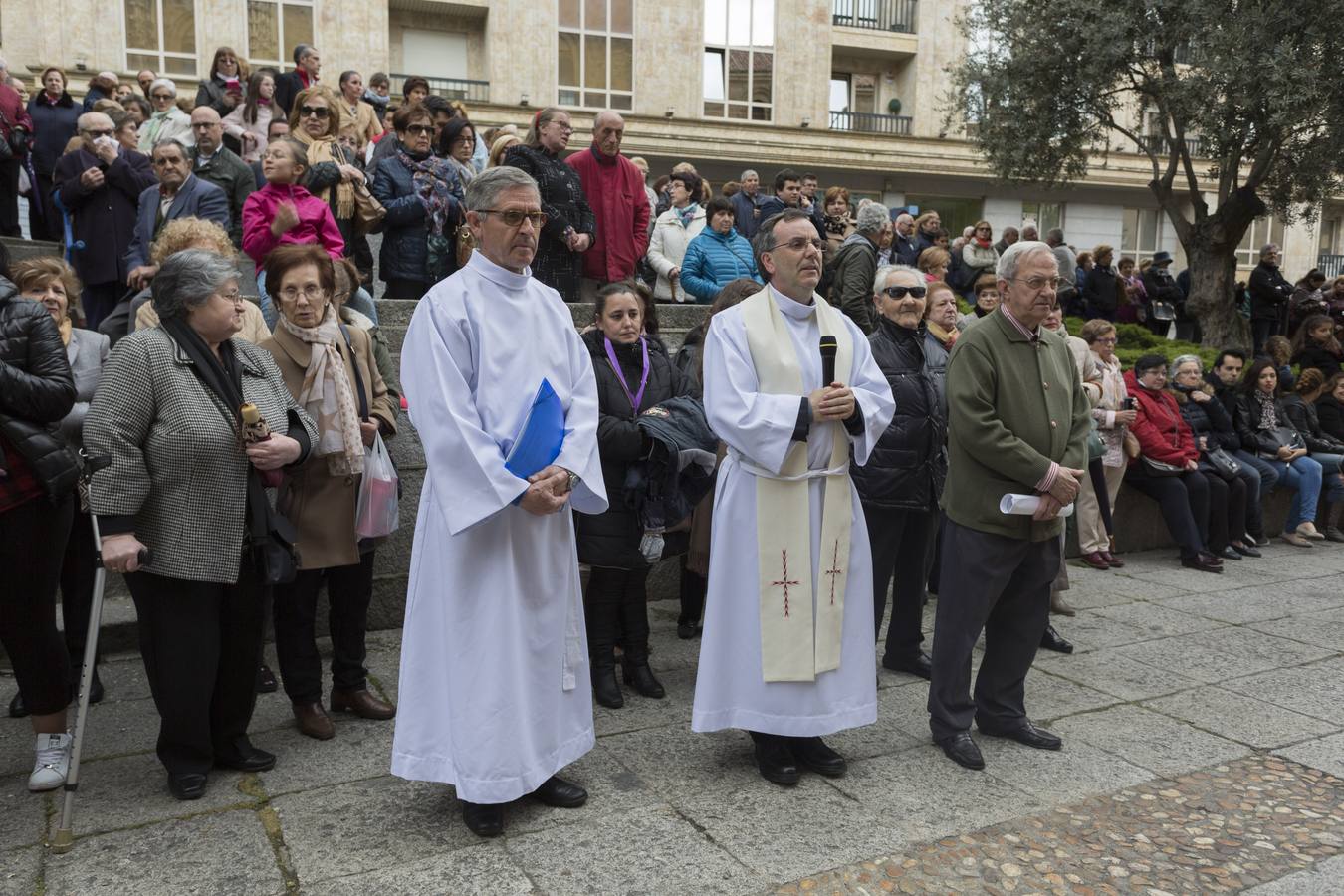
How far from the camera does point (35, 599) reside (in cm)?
382

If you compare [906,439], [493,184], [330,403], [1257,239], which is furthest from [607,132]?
[1257,239]

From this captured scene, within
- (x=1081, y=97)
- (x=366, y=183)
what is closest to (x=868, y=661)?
(x=366, y=183)

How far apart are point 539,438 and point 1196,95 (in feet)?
49.6

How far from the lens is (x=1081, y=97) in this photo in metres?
17.3

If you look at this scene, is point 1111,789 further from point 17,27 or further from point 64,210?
point 17,27

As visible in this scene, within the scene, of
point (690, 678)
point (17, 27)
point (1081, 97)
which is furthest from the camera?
point (17, 27)

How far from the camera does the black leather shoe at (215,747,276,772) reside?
4.04 metres

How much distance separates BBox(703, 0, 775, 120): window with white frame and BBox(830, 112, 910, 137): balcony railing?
2407 mm

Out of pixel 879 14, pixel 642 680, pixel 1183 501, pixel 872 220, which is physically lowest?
pixel 642 680

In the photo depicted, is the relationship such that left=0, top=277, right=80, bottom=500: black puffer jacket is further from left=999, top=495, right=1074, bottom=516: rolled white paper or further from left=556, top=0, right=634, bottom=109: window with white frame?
left=556, top=0, right=634, bottom=109: window with white frame

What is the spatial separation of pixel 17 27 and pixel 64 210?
53.3 ft

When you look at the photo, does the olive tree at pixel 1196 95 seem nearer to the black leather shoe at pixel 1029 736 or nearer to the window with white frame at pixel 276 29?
the black leather shoe at pixel 1029 736

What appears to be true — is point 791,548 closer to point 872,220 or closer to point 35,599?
point 35,599

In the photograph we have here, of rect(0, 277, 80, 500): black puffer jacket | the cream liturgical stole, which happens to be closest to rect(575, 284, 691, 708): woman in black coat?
the cream liturgical stole
